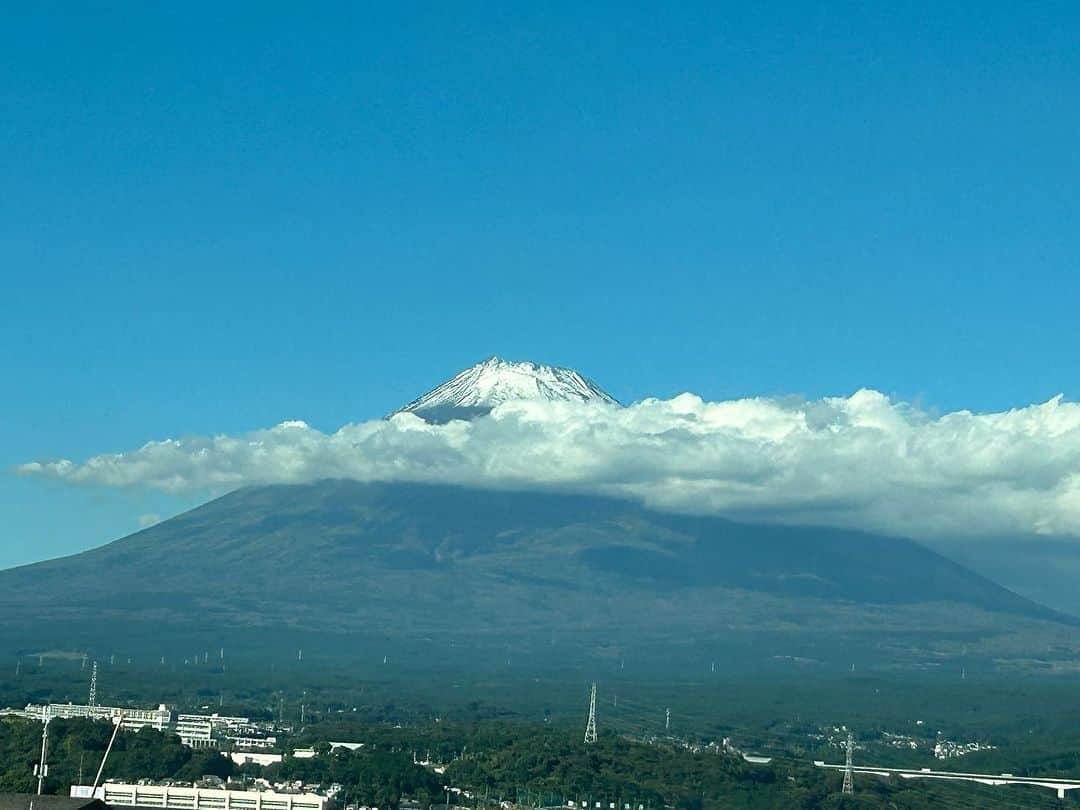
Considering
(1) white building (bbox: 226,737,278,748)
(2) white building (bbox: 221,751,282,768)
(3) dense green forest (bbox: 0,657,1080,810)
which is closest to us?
(3) dense green forest (bbox: 0,657,1080,810)

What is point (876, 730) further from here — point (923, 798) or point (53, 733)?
point (53, 733)

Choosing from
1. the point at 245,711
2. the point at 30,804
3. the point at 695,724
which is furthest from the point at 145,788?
the point at 695,724

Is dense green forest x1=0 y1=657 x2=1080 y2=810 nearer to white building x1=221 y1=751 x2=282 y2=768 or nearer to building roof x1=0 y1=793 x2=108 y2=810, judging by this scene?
white building x1=221 y1=751 x2=282 y2=768

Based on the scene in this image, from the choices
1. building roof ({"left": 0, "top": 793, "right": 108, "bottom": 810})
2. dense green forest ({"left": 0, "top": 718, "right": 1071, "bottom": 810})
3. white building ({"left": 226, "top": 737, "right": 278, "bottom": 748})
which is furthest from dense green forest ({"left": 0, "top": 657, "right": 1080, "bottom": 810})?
building roof ({"left": 0, "top": 793, "right": 108, "bottom": 810})

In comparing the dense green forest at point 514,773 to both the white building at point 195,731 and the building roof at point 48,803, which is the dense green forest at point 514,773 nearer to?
the white building at point 195,731

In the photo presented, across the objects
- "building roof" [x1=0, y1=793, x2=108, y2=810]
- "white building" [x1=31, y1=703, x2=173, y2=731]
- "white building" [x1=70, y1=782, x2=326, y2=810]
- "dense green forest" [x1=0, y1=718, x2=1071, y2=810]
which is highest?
"white building" [x1=31, y1=703, x2=173, y2=731]

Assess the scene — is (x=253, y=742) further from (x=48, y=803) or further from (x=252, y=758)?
(x=48, y=803)

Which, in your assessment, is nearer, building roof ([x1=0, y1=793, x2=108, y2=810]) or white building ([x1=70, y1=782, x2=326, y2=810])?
building roof ([x1=0, y1=793, x2=108, y2=810])

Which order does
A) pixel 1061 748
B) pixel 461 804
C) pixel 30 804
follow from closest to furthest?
1. pixel 30 804
2. pixel 461 804
3. pixel 1061 748

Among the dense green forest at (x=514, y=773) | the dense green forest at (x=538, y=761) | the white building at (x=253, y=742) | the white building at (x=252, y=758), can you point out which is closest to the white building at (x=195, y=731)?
the white building at (x=253, y=742)
